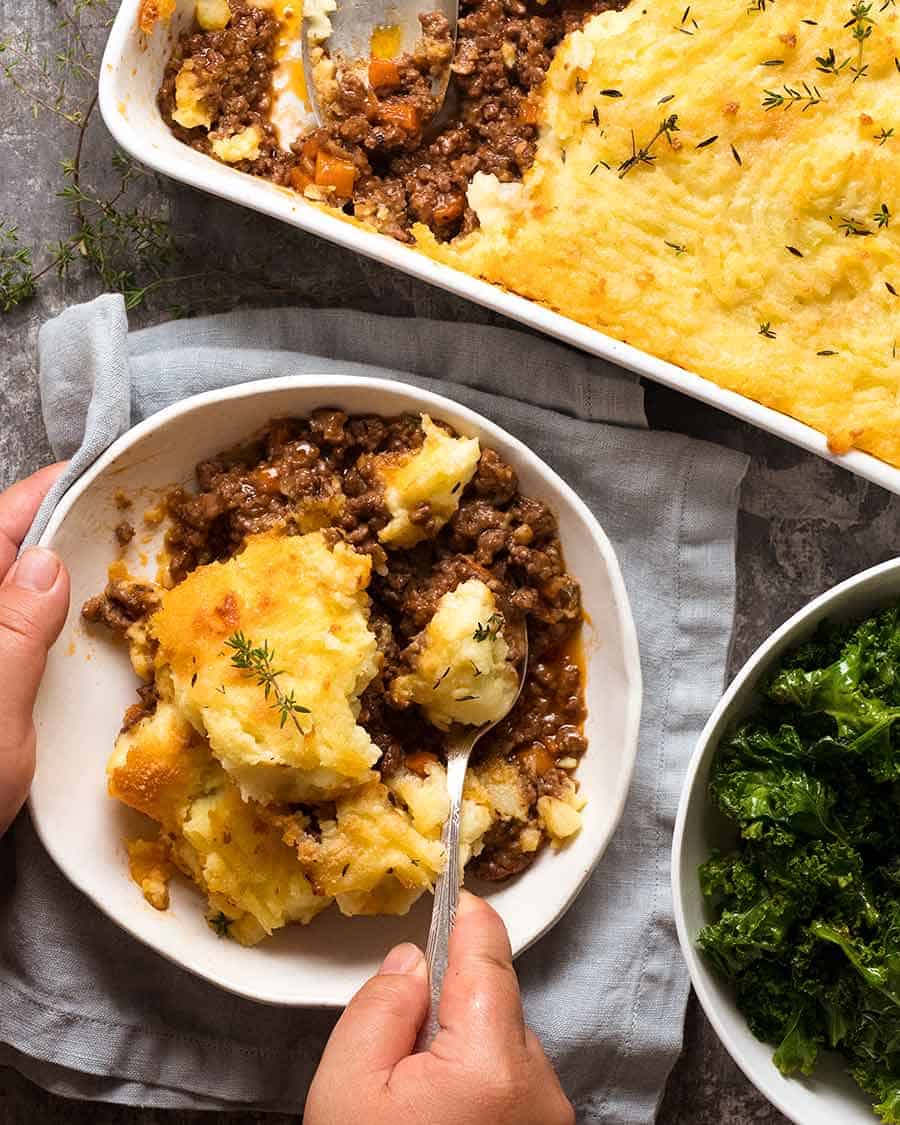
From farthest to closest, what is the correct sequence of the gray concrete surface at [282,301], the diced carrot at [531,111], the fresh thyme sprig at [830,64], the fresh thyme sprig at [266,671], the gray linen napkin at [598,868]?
the gray concrete surface at [282,301] < the gray linen napkin at [598,868] < the diced carrot at [531,111] < the fresh thyme sprig at [830,64] < the fresh thyme sprig at [266,671]

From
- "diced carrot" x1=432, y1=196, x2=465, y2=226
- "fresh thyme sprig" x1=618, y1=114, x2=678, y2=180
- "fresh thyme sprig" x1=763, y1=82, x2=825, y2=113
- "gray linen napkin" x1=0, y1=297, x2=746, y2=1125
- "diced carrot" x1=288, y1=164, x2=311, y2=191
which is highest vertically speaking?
"fresh thyme sprig" x1=763, y1=82, x2=825, y2=113

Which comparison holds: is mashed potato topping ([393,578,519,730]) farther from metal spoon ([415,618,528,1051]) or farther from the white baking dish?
the white baking dish

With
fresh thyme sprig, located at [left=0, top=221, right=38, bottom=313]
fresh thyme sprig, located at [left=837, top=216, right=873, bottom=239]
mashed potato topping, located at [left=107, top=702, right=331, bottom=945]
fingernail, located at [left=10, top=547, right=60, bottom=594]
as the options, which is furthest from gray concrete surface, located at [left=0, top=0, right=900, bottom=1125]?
mashed potato topping, located at [left=107, top=702, right=331, bottom=945]

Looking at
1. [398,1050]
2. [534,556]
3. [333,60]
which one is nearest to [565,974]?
[398,1050]

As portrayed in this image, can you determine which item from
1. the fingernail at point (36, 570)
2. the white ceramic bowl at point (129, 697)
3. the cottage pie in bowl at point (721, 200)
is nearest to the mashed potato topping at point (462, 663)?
the white ceramic bowl at point (129, 697)

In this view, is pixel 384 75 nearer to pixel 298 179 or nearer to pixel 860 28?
pixel 298 179

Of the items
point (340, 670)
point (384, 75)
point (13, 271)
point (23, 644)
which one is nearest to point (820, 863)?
point (340, 670)

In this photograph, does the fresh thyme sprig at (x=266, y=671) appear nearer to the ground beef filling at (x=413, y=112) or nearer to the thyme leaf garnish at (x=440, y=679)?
the thyme leaf garnish at (x=440, y=679)
